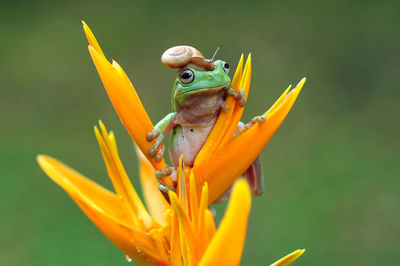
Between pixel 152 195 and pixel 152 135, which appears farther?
pixel 152 195

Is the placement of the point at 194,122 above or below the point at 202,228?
above

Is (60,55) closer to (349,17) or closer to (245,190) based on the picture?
(349,17)

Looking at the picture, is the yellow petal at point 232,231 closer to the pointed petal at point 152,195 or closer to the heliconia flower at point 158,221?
the heliconia flower at point 158,221

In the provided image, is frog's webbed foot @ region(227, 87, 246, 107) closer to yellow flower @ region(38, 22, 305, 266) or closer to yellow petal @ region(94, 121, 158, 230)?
yellow flower @ region(38, 22, 305, 266)

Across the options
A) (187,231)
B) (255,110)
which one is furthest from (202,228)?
(255,110)

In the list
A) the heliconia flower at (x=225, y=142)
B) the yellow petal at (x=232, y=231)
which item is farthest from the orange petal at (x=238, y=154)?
the yellow petal at (x=232, y=231)

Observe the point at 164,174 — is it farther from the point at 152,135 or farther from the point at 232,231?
the point at 232,231

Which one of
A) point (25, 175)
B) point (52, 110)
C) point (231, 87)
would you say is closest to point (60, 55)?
point (52, 110)
